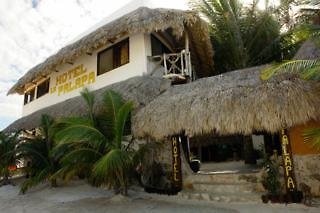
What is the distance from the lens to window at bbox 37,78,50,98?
14443 millimetres

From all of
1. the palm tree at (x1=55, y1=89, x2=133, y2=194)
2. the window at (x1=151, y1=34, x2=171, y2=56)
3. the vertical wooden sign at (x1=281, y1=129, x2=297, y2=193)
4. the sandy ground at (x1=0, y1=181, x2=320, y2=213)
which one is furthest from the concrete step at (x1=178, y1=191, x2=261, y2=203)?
the window at (x1=151, y1=34, x2=171, y2=56)

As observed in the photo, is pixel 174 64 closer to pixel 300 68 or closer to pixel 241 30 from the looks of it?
pixel 300 68

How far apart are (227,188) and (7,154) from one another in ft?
27.1

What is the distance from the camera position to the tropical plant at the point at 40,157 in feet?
31.0

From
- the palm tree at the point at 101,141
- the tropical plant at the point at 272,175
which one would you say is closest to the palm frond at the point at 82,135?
the palm tree at the point at 101,141

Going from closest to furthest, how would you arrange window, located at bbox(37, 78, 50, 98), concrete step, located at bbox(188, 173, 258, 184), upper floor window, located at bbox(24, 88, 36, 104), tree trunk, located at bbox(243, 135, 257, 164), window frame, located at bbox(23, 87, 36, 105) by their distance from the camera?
concrete step, located at bbox(188, 173, 258, 184) → tree trunk, located at bbox(243, 135, 257, 164) → window, located at bbox(37, 78, 50, 98) → window frame, located at bbox(23, 87, 36, 105) → upper floor window, located at bbox(24, 88, 36, 104)

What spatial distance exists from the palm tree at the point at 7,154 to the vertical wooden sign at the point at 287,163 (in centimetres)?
929

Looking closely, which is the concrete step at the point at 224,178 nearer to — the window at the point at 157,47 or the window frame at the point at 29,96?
the window at the point at 157,47

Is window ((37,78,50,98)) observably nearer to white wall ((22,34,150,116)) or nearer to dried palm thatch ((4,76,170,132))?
white wall ((22,34,150,116))

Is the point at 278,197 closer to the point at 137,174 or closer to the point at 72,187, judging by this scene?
the point at 137,174

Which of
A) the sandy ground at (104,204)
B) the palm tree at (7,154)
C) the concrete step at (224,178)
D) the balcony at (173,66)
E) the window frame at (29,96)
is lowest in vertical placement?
the sandy ground at (104,204)

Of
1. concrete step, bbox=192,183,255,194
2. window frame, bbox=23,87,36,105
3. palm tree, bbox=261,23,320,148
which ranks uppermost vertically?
window frame, bbox=23,87,36,105

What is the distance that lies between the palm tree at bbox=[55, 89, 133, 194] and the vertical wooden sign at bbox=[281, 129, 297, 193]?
3662 millimetres

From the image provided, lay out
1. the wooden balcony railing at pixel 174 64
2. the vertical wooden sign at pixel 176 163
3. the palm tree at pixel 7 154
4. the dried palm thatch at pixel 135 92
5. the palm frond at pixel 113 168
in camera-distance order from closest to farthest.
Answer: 1. the palm frond at pixel 113 168
2. the vertical wooden sign at pixel 176 163
3. the dried palm thatch at pixel 135 92
4. the wooden balcony railing at pixel 174 64
5. the palm tree at pixel 7 154
